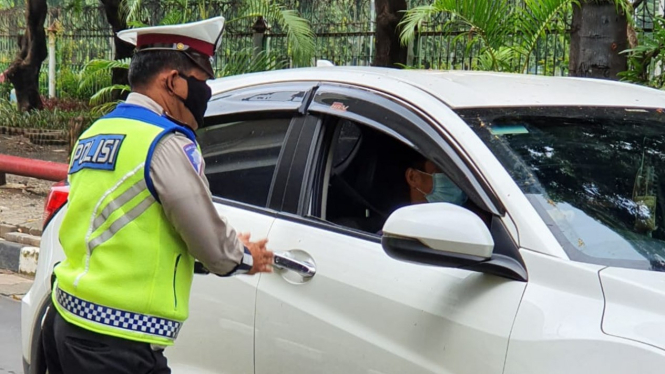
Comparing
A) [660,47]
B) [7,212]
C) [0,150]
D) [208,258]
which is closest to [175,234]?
[208,258]

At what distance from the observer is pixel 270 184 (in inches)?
139

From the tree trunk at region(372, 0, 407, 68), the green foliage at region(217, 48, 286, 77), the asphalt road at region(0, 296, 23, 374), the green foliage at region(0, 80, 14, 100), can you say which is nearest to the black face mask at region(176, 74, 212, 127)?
the asphalt road at region(0, 296, 23, 374)

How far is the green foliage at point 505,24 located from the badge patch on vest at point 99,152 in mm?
4530

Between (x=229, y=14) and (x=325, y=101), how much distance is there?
8.86 metres

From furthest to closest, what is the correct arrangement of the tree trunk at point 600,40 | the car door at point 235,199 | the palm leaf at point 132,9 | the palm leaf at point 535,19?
the palm leaf at point 132,9, the palm leaf at point 535,19, the tree trunk at point 600,40, the car door at point 235,199

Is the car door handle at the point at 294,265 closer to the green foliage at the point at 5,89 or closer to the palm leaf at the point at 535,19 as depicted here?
the palm leaf at the point at 535,19

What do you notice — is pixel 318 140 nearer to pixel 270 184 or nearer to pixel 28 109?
pixel 270 184

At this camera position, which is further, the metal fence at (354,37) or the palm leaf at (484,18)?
the metal fence at (354,37)

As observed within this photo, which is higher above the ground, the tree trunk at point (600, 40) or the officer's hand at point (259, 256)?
the tree trunk at point (600, 40)

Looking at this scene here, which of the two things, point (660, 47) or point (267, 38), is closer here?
point (660, 47)

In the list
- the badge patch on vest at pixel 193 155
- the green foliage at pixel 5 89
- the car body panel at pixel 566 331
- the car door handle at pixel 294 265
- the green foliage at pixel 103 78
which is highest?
the badge patch on vest at pixel 193 155

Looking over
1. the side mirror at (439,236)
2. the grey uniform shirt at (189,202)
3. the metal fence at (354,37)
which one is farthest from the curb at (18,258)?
the side mirror at (439,236)

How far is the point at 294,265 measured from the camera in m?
3.19

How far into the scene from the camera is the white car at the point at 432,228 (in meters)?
2.56
